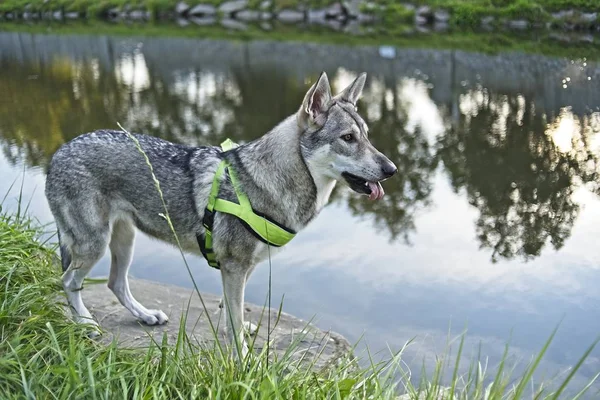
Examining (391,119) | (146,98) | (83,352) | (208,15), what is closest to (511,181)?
(391,119)

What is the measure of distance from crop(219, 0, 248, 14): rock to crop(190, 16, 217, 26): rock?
69 centimetres

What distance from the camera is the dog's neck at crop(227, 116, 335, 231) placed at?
4289mm

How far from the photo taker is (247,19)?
31516mm

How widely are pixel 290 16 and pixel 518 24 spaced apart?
11.0 metres

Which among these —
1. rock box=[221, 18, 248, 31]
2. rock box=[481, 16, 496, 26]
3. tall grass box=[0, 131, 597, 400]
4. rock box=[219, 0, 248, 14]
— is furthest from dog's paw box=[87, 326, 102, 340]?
rock box=[219, 0, 248, 14]

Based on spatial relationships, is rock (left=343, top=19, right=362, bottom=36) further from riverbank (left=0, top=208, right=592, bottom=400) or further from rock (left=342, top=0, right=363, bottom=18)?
riverbank (left=0, top=208, right=592, bottom=400)

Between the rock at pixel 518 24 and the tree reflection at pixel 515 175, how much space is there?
11640 millimetres

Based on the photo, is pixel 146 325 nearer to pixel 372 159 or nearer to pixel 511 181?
pixel 372 159

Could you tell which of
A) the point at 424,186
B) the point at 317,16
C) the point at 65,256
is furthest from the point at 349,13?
the point at 65,256

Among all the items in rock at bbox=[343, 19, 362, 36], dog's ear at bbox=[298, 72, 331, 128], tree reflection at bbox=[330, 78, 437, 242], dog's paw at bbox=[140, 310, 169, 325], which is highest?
dog's ear at bbox=[298, 72, 331, 128]

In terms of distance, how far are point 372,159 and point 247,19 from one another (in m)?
28.9

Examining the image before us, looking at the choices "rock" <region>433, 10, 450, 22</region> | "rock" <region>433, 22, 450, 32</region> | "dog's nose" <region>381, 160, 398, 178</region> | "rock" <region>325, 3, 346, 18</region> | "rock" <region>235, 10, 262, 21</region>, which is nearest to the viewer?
"dog's nose" <region>381, 160, 398, 178</region>

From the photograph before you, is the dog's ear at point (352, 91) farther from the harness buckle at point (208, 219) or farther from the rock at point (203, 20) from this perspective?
the rock at point (203, 20)

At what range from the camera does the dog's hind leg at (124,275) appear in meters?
5.00
